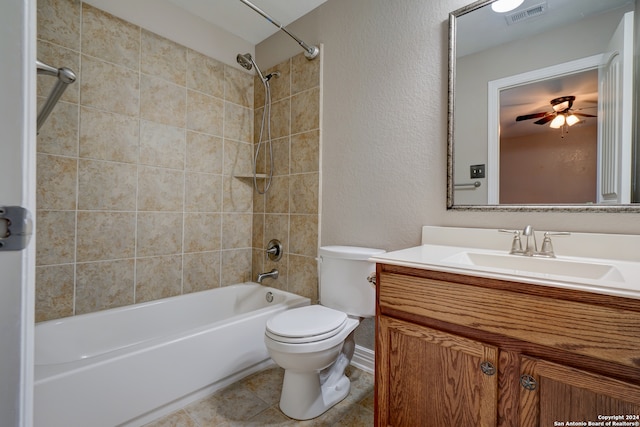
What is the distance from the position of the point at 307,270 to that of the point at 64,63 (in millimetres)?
1873

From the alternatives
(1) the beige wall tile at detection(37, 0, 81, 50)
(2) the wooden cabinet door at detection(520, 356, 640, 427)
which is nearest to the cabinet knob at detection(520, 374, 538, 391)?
(2) the wooden cabinet door at detection(520, 356, 640, 427)

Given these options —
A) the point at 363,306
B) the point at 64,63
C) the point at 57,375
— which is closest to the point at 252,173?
the point at 64,63

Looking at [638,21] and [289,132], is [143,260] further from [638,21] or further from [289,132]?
[638,21]

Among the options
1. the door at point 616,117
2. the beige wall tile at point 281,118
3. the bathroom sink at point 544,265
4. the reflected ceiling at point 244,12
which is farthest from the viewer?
the beige wall tile at point 281,118

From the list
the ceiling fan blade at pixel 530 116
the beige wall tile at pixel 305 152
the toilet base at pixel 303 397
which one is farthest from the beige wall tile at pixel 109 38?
the ceiling fan blade at pixel 530 116

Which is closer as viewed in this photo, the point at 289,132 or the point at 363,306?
the point at 363,306

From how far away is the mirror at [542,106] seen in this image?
110 centimetres

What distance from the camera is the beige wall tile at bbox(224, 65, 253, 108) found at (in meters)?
2.32

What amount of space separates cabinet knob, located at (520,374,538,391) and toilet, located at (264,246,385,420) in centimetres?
75

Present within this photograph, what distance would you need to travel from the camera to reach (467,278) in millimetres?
886

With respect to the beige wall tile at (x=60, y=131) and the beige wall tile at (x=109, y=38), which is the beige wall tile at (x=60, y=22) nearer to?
the beige wall tile at (x=109, y=38)

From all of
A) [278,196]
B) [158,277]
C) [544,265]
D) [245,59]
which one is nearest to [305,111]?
[245,59]

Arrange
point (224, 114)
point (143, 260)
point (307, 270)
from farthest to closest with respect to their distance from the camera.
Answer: point (224, 114), point (307, 270), point (143, 260)

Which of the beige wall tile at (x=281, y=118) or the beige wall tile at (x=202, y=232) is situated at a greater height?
the beige wall tile at (x=281, y=118)
